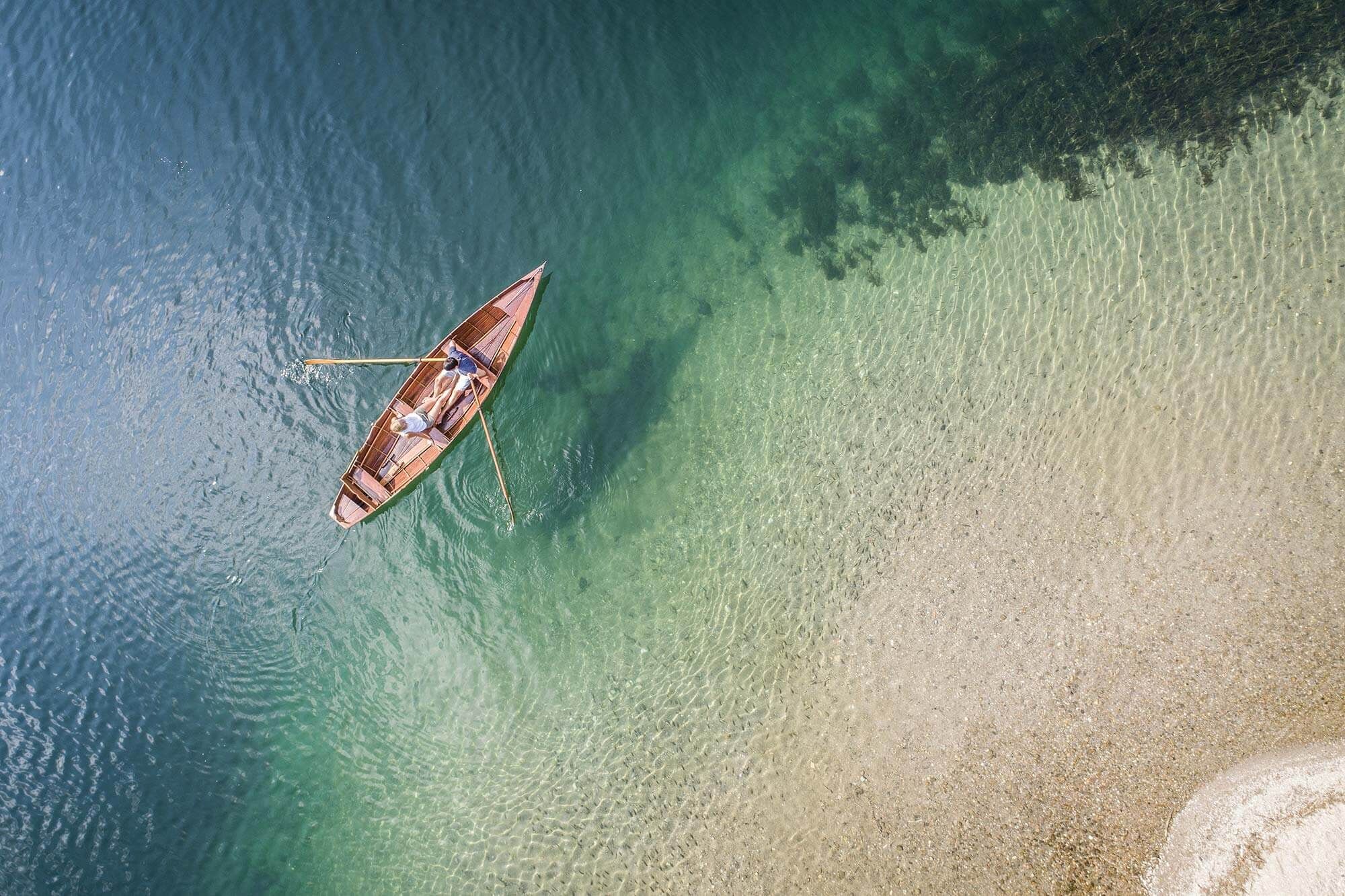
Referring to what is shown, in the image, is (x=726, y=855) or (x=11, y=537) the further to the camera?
(x=11, y=537)

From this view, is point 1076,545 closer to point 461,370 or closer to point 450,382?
point 461,370

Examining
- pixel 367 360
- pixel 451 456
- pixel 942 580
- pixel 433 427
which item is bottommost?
pixel 942 580

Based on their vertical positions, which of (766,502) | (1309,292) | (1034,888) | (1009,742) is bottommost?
(1034,888)

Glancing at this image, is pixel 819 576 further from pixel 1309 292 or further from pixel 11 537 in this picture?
pixel 11 537

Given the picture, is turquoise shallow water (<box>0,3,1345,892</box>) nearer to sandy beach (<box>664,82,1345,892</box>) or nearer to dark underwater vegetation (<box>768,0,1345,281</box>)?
dark underwater vegetation (<box>768,0,1345,281</box>)

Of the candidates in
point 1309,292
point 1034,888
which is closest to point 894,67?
point 1309,292

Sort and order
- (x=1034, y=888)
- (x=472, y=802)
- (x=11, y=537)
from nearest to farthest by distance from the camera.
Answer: (x=1034, y=888), (x=472, y=802), (x=11, y=537)

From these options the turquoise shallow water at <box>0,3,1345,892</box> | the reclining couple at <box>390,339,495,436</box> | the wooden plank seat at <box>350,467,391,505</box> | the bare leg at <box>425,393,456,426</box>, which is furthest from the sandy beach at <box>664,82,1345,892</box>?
the wooden plank seat at <box>350,467,391,505</box>

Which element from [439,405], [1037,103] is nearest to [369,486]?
[439,405]

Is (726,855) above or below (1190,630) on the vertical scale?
below
